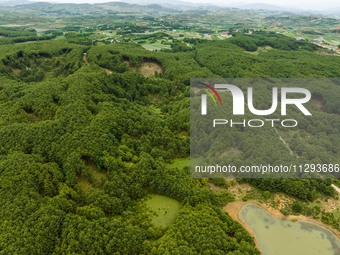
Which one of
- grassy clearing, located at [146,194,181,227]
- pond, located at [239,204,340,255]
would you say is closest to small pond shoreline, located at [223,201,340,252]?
pond, located at [239,204,340,255]

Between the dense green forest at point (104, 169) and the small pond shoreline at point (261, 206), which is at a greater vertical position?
the dense green forest at point (104, 169)

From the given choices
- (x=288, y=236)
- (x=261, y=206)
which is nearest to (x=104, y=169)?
(x=261, y=206)

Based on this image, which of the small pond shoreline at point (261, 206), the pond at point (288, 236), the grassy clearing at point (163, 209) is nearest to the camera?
the pond at point (288, 236)

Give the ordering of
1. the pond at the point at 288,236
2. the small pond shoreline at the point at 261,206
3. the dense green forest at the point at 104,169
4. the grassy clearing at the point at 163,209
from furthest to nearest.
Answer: the grassy clearing at the point at 163,209 < the small pond shoreline at the point at 261,206 < the pond at the point at 288,236 < the dense green forest at the point at 104,169

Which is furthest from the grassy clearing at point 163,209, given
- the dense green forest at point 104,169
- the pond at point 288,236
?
the pond at point 288,236

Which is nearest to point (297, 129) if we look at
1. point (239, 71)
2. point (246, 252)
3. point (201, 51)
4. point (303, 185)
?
point (303, 185)

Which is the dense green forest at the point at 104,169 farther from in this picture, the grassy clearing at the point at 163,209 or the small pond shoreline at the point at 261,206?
the small pond shoreline at the point at 261,206
